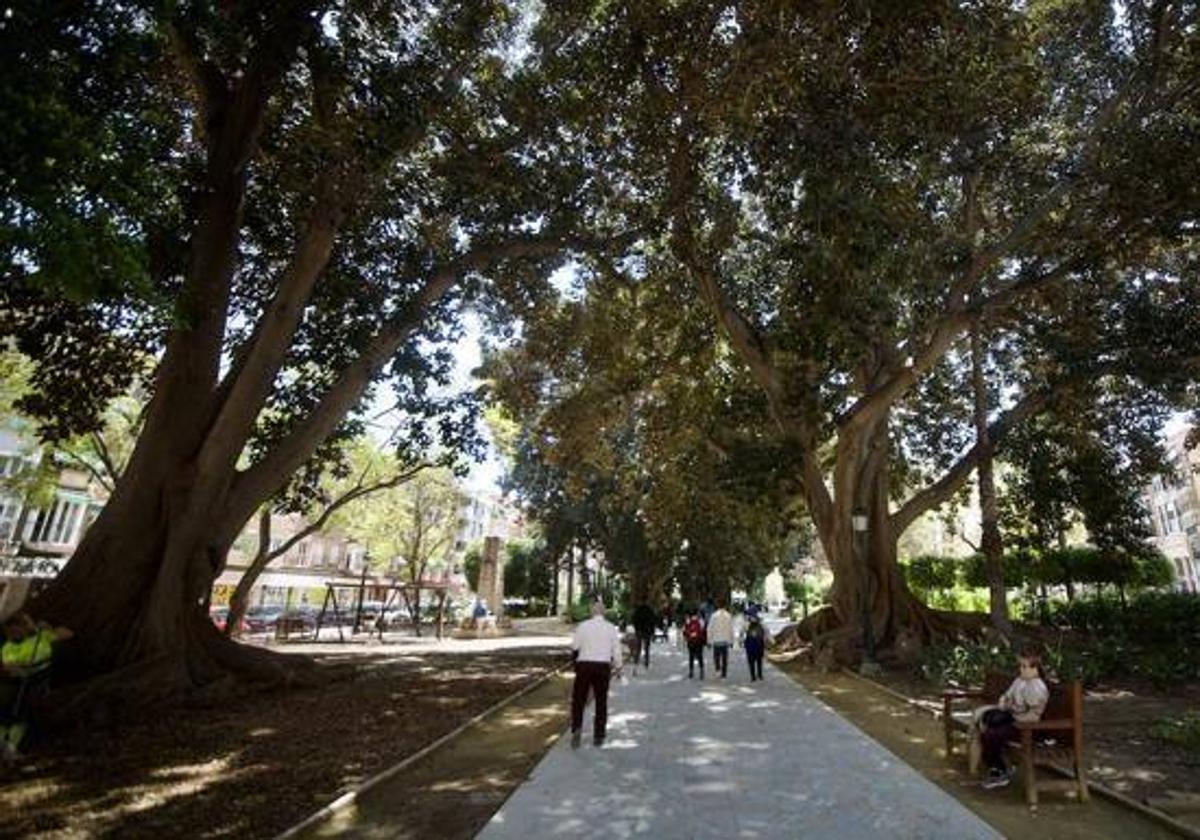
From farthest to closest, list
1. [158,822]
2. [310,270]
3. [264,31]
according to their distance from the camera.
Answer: [310,270], [264,31], [158,822]

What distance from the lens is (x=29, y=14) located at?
6141mm

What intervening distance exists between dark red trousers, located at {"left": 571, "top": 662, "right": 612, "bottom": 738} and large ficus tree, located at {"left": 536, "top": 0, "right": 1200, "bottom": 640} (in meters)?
5.97

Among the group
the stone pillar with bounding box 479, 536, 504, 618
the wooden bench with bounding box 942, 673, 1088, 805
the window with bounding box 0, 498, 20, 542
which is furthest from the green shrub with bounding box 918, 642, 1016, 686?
the window with bounding box 0, 498, 20, 542

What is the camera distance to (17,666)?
8.18m

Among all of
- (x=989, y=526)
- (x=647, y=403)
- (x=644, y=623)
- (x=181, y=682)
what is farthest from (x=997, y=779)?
(x=647, y=403)

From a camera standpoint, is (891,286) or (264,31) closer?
(264,31)

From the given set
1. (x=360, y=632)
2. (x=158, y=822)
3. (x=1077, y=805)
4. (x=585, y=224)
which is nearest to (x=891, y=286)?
(x=585, y=224)

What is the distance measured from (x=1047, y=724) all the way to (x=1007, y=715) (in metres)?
0.55

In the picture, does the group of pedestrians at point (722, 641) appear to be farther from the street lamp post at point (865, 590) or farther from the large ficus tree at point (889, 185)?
the large ficus tree at point (889, 185)

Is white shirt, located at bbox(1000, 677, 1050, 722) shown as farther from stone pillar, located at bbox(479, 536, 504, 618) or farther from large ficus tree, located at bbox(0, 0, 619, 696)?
stone pillar, located at bbox(479, 536, 504, 618)

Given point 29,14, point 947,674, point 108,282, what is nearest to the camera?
point 29,14

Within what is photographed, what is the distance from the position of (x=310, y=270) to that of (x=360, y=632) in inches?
982

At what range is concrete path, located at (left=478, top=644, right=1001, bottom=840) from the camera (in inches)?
219

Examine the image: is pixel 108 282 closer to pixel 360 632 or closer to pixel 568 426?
pixel 568 426
